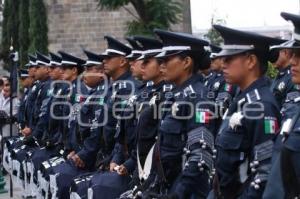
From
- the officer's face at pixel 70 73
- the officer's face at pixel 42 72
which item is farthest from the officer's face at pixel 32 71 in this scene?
the officer's face at pixel 70 73

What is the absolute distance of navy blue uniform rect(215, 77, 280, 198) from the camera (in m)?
4.12

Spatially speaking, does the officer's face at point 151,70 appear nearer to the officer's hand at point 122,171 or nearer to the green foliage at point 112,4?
the officer's hand at point 122,171

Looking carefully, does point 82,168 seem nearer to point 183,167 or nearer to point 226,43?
point 183,167

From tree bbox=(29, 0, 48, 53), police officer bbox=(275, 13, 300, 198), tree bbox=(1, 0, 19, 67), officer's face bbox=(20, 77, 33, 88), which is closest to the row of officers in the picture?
police officer bbox=(275, 13, 300, 198)

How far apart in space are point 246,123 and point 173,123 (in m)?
1.00

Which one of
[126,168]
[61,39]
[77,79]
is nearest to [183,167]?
[126,168]

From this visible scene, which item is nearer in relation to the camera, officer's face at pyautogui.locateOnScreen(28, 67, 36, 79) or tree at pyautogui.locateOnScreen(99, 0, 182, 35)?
officer's face at pyautogui.locateOnScreen(28, 67, 36, 79)

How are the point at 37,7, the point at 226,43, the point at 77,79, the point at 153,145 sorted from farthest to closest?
the point at 37,7 < the point at 77,79 < the point at 153,145 < the point at 226,43

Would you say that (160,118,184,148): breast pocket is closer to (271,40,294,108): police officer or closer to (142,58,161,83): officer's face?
(142,58,161,83): officer's face

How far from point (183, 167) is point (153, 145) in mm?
635

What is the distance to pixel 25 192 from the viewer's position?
33.8 ft

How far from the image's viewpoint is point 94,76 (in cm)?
823

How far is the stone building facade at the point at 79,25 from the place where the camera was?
83.8ft

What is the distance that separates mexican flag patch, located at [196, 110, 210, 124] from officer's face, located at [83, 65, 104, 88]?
132 inches
